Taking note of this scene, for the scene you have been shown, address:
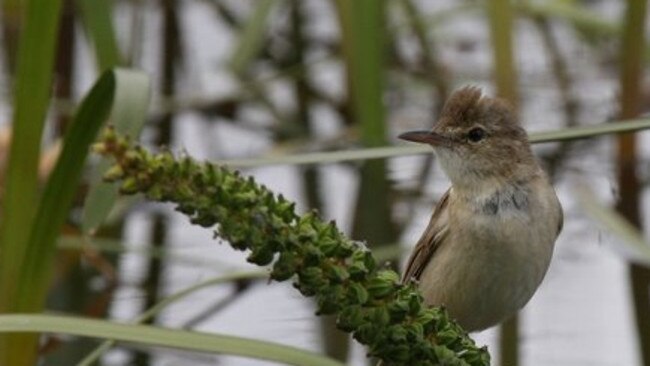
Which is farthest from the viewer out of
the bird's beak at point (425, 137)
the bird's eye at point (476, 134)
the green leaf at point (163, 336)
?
the bird's eye at point (476, 134)

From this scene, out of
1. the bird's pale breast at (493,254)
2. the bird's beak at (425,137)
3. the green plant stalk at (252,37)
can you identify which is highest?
the green plant stalk at (252,37)

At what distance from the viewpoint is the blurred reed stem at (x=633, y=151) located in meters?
6.02

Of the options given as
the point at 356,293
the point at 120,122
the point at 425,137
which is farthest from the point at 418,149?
the point at 356,293

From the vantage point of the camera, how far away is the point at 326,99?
8391mm

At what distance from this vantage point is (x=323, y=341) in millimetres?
5789

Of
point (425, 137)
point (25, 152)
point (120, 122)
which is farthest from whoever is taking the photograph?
point (425, 137)

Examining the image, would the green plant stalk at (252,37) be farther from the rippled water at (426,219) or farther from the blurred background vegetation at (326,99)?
the rippled water at (426,219)

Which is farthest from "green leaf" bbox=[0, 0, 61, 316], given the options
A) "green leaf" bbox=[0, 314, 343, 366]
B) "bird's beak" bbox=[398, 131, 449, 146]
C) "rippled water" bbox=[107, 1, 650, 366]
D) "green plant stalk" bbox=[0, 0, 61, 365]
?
"rippled water" bbox=[107, 1, 650, 366]

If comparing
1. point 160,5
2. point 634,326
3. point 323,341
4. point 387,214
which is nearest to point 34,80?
point 323,341

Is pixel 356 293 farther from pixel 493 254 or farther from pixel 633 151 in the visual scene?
pixel 633 151

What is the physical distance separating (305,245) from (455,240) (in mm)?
1453

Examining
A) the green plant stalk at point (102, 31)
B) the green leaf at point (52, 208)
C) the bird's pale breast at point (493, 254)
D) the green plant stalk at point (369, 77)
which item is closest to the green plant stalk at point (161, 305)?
the green leaf at point (52, 208)

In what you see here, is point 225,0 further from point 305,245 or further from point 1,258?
point 305,245

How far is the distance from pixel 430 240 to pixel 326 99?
410 centimetres
